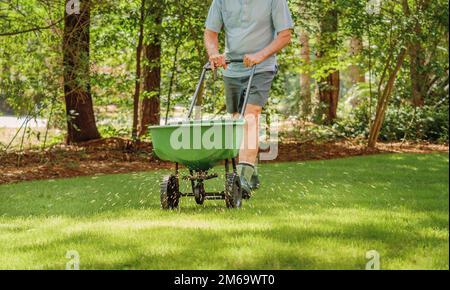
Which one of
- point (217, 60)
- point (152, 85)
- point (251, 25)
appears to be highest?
point (251, 25)

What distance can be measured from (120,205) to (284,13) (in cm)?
189

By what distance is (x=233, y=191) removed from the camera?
181 inches

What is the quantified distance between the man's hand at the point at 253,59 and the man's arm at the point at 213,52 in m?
0.16

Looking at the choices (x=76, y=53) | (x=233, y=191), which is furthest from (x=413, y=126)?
(x=233, y=191)

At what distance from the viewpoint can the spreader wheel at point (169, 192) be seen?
4719 mm

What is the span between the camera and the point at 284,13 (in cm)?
499

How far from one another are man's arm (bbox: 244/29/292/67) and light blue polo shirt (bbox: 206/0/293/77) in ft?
0.18

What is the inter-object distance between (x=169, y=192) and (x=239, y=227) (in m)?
1.07

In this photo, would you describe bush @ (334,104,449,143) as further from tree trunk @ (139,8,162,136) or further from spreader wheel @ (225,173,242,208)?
spreader wheel @ (225,173,242,208)

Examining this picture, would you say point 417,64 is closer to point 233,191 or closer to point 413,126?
point 413,126

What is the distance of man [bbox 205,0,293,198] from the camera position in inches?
197

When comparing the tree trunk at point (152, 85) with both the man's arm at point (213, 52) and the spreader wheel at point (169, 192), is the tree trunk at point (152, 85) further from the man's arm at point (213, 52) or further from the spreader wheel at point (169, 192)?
the spreader wheel at point (169, 192)

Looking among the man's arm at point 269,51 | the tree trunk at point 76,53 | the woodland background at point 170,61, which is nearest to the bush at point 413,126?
the woodland background at point 170,61
